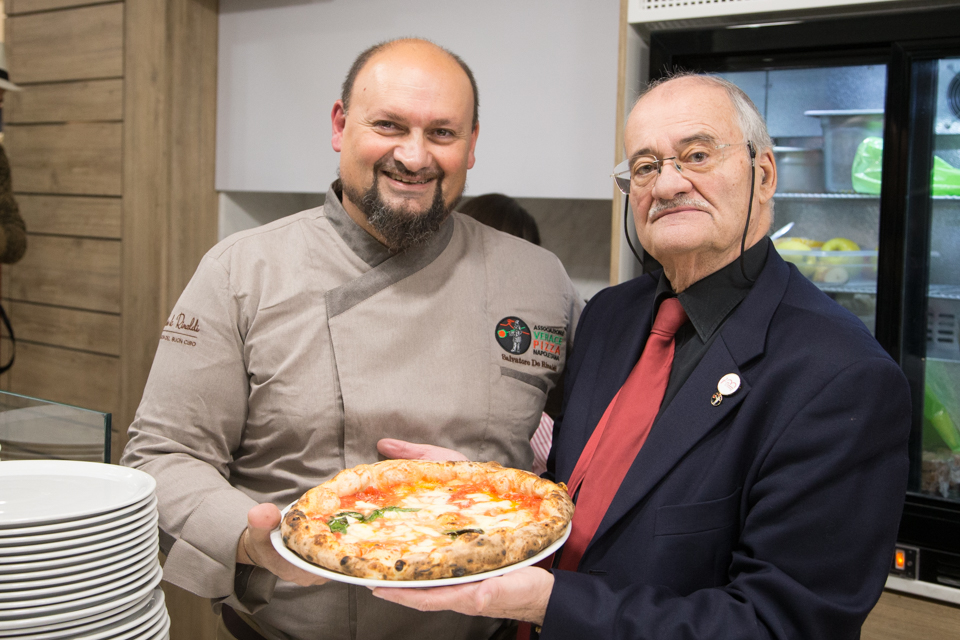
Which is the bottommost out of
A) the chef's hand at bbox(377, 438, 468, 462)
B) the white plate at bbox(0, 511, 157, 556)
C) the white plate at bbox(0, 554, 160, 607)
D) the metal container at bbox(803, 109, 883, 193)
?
the white plate at bbox(0, 554, 160, 607)

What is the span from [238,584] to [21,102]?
3163 mm

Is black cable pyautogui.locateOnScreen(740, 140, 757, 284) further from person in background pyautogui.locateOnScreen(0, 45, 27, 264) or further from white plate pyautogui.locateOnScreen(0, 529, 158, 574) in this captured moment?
person in background pyautogui.locateOnScreen(0, 45, 27, 264)

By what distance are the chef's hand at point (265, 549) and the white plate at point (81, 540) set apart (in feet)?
0.69

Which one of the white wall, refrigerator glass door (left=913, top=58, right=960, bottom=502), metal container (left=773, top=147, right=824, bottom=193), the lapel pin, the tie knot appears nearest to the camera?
the lapel pin

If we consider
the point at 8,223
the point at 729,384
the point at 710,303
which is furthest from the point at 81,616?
the point at 8,223

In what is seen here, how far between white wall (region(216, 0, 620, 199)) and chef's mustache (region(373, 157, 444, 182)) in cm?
134

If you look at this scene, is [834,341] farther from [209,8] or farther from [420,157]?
[209,8]

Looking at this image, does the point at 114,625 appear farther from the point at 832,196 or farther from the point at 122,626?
the point at 832,196

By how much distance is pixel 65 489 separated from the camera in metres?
1.08

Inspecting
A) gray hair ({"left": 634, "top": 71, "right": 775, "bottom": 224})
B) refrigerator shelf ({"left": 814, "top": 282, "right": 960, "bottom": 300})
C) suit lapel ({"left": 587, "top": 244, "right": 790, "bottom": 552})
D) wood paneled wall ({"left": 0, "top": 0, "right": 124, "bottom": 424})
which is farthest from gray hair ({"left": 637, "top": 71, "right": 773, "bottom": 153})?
wood paneled wall ({"left": 0, "top": 0, "right": 124, "bottom": 424})

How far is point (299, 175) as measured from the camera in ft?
11.3

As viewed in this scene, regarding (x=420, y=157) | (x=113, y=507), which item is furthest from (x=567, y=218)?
(x=113, y=507)

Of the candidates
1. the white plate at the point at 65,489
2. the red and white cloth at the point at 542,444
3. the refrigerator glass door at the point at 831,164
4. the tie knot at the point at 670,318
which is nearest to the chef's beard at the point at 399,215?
the tie knot at the point at 670,318

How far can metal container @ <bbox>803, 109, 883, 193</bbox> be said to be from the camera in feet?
8.20
